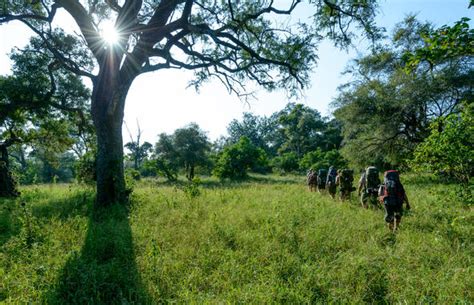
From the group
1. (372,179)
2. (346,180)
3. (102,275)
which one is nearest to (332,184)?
(346,180)

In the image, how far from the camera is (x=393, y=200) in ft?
21.2

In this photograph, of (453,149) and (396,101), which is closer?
(453,149)

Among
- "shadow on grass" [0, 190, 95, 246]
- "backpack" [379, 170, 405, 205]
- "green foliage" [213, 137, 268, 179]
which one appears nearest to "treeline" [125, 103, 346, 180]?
"green foliage" [213, 137, 268, 179]

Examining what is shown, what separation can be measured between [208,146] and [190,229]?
28.5 metres

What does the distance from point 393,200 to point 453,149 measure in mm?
2462

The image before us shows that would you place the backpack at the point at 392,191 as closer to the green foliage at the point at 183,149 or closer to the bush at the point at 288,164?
the green foliage at the point at 183,149

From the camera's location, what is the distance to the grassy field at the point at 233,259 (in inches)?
138

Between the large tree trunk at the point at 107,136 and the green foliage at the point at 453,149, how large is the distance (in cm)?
823

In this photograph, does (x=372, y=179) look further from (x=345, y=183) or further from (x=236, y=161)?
(x=236, y=161)

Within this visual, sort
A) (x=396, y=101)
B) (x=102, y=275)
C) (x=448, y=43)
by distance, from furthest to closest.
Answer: (x=396, y=101) < (x=102, y=275) < (x=448, y=43)

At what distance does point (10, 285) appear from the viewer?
3674 mm

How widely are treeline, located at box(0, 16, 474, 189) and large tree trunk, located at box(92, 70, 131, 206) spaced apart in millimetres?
2684

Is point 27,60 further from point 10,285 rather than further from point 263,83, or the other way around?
point 10,285

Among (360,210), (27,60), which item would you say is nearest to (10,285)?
(360,210)
